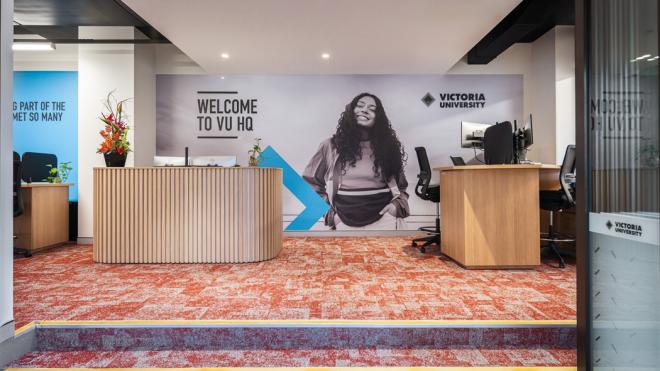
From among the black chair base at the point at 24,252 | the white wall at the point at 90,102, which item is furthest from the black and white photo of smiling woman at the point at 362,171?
the black chair base at the point at 24,252

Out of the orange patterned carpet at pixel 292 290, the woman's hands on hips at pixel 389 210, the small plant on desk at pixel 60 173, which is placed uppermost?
the small plant on desk at pixel 60 173

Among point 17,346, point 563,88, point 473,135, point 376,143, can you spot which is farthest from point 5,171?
point 563,88

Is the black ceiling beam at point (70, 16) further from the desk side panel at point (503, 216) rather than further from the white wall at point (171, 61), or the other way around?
the desk side panel at point (503, 216)

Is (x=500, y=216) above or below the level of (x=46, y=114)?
below

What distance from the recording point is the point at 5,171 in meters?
2.00

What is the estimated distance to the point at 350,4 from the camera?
362 cm

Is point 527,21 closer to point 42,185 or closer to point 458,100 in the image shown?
point 458,100

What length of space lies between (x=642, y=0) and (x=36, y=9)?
6102 millimetres

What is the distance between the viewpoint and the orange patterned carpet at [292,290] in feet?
8.01

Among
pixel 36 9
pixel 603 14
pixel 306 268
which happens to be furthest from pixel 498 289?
pixel 36 9

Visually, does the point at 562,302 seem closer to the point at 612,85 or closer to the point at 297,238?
the point at 612,85

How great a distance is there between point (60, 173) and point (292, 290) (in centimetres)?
469

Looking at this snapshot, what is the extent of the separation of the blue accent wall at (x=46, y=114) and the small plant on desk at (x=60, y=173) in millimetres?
143

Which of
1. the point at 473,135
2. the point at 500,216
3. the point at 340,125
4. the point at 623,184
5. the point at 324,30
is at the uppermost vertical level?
the point at 324,30
